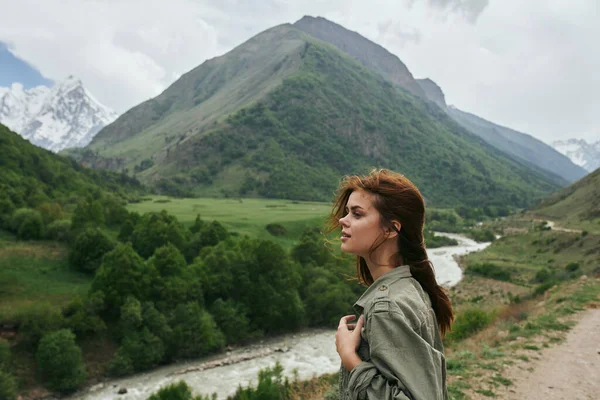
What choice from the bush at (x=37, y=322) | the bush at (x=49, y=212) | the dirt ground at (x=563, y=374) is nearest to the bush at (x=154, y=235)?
the bush at (x=49, y=212)

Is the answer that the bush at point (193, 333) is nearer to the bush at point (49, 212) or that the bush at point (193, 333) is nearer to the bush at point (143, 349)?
the bush at point (143, 349)

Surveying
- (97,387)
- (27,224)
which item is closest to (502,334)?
(97,387)

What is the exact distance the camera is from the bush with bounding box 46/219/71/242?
57.5m

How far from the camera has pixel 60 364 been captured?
114ft

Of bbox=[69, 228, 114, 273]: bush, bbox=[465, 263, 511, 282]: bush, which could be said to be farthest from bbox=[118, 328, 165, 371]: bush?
bbox=[465, 263, 511, 282]: bush

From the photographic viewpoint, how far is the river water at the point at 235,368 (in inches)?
1372

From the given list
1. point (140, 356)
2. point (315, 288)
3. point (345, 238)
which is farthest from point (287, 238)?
point (345, 238)

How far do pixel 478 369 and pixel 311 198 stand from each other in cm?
17256

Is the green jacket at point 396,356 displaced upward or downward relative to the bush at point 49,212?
upward

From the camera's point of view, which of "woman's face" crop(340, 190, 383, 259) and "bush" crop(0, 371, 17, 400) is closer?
"woman's face" crop(340, 190, 383, 259)

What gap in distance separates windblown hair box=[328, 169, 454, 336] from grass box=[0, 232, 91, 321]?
4550 centimetres

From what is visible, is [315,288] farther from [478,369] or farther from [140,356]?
[478,369]

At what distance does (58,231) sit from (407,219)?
65074 millimetres

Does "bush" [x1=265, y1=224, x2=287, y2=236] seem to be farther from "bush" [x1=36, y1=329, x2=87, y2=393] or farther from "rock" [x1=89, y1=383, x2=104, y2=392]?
"bush" [x1=36, y1=329, x2=87, y2=393]
